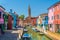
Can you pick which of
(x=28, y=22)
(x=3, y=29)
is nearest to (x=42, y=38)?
(x=3, y=29)

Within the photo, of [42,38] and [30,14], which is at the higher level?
[30,14]

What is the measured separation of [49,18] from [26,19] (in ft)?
2.48

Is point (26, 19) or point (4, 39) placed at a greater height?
point (26, 19)

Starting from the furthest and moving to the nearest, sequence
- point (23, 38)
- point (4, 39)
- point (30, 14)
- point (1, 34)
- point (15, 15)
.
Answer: point (23, 38) < point (1, 34) < point (4, 39) < point (15, 15) < point (30, 14)

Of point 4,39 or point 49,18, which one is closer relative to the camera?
point 49,18

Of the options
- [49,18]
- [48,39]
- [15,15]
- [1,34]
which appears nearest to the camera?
[15,15]

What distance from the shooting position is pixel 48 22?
142 inches

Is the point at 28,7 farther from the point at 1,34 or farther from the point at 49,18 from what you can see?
the point at 1,34

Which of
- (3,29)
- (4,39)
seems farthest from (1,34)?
(4,39)

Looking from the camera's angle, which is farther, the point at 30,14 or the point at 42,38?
the point at 42,38

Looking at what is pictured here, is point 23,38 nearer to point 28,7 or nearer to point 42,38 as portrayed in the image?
point 42,38

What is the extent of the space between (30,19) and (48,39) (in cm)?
353

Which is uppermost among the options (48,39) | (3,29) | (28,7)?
(28,7)

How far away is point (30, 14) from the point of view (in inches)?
110
